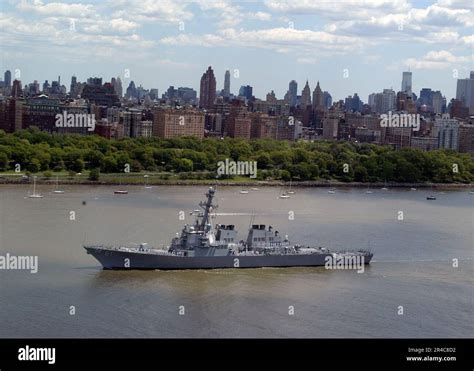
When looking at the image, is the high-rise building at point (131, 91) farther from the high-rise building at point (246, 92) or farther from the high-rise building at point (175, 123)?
the high-rise building at point (175, 123)

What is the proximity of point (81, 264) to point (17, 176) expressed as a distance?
982 centimetres

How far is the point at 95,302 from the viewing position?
27.2ft

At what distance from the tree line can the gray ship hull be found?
11.1m

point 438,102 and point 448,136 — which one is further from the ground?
point 438,102

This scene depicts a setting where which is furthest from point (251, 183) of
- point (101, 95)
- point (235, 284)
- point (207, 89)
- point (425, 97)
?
point (425, 97)

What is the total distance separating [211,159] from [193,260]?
1454cm

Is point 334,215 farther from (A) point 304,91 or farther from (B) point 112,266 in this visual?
(A) point 304,91

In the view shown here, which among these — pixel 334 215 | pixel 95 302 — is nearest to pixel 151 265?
pixel 95 302

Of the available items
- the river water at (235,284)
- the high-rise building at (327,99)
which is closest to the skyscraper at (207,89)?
the high-rise building at (327,99)

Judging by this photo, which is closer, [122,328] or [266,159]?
[122,328]

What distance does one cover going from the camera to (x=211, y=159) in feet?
80.5

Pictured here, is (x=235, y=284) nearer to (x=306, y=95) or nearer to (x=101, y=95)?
(x=101, y=95)
